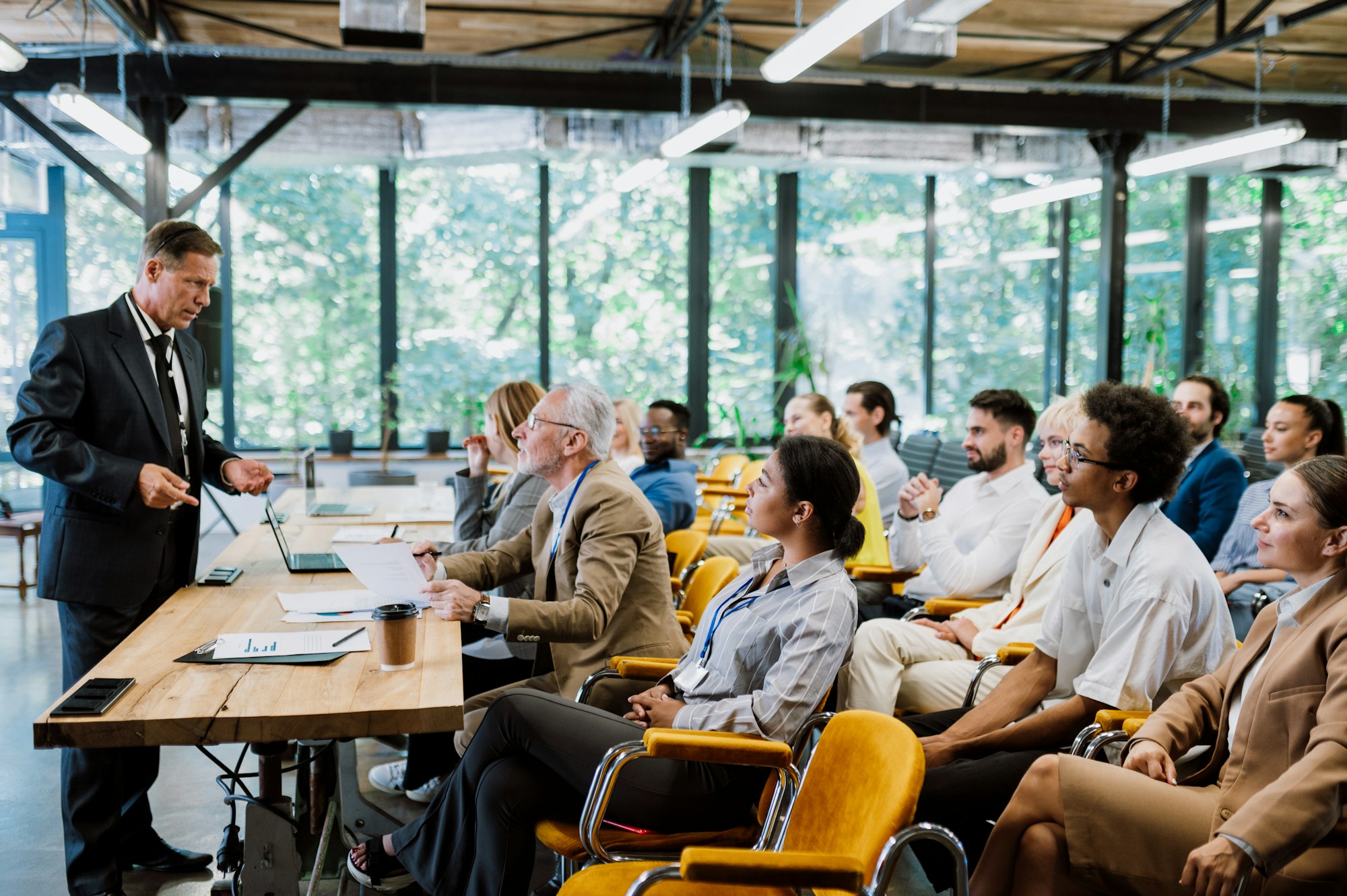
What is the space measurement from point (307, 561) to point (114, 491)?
2.29ft

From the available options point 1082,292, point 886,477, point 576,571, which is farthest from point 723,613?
point 1082,292

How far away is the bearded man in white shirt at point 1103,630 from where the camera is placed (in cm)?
216

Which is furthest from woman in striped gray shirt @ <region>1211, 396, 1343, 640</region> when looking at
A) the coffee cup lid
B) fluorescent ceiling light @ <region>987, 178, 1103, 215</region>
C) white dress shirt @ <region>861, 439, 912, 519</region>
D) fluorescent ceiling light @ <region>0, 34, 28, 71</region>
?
fluorescent ceiling light @ <region>0, 34, 28, 71</region>

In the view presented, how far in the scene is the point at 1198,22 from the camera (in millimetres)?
7184

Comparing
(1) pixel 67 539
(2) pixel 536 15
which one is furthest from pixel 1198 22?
(1) pixel 67 539

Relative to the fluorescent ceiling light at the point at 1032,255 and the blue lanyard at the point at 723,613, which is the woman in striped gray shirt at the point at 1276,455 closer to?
the blue lanyard at the point at 723,613

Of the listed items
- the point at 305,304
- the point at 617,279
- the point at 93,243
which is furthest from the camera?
the point at 617,279

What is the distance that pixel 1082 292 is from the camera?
9680 mm

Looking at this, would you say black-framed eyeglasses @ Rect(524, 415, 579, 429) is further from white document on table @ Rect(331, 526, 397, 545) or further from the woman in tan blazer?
the woman in tan blazer

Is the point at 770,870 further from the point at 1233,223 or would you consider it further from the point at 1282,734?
the point at 1233,223

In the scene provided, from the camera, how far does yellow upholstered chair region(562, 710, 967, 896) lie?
1.44 metres

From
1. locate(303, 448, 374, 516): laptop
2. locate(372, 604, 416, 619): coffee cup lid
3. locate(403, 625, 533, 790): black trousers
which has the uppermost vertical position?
locate(372, 604, 416, 619): coffee cup lid

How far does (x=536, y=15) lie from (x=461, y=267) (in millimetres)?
2648

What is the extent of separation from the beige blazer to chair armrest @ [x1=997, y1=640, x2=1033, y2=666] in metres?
0.21
